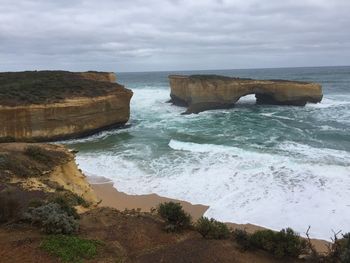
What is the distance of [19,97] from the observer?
26281mm

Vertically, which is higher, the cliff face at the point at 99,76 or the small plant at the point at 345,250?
the cliff face at the point at 99,76

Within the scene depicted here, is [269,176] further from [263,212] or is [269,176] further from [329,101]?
[329,101]

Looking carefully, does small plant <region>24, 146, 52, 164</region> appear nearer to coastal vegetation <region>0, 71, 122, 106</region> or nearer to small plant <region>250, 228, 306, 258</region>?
small plant <region>250, 228, 306, 258</region>

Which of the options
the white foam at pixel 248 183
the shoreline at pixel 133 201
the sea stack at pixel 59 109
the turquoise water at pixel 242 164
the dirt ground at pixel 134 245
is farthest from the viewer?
the sea stack at pixel 59 109

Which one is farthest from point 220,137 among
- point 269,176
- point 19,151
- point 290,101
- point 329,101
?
point 329,101

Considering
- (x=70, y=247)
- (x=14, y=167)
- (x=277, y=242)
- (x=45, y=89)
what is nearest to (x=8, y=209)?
(x=70, y=247)

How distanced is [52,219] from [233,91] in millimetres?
34193

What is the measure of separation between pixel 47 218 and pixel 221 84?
33.5 meters

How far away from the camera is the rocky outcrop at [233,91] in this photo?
133 feet

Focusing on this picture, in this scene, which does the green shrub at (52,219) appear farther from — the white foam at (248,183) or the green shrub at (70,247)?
the white foam at (248,183)

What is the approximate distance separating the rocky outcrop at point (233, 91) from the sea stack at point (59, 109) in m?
11.2

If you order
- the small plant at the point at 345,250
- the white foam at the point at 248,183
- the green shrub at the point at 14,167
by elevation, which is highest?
the green shrub at the point at 14,167

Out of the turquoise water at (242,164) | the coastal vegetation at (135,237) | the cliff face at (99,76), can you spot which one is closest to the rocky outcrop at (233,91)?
the turquoise water at (242,164)

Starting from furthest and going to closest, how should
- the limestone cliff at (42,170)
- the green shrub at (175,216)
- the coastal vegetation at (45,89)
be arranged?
the coastal vegetation at (45,89) → the limestone cliff at (42,170) → the green shrub at (175,216)
